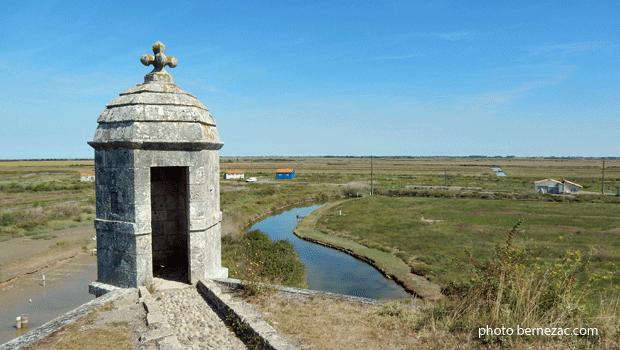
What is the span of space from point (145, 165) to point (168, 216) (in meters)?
2.34

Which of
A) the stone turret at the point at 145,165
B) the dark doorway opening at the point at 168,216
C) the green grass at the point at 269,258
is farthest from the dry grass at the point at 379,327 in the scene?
the green grass at the point at 269,258

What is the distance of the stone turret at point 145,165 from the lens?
5.68 meters

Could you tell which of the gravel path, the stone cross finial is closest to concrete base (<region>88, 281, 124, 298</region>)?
the gravel path

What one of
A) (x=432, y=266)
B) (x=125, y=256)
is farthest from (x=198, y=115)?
(x=432, y=266)

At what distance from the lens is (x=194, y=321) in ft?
16.2

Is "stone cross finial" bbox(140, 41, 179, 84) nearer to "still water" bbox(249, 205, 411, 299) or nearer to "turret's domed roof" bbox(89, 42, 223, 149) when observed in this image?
"turret's domed roof" bbox(89, 42, 223, 149)

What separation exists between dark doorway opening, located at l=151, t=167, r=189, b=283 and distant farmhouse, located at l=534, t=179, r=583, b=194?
49.6 metres

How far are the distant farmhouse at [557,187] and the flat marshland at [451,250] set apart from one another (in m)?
4.26

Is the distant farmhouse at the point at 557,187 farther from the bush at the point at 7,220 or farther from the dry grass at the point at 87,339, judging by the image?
the bush at the point at 7,220

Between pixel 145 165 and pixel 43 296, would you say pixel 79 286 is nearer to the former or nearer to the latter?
pixel 43 296

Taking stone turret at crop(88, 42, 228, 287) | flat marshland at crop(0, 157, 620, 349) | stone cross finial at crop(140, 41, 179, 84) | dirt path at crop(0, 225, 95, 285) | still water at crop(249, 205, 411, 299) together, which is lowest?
still water at crop(249, 205, 411, 299)

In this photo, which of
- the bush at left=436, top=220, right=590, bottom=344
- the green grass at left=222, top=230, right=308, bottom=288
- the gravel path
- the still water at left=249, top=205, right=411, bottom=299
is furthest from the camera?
the still water at left=249, top=205, right=411, bottom=299

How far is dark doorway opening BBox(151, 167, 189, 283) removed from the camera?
766cm

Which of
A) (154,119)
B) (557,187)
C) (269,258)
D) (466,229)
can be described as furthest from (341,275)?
(557,187)
